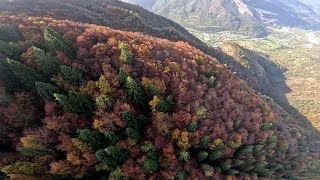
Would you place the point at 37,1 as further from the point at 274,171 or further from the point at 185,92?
the point at 274,171

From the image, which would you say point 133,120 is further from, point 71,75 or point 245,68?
point 245,68

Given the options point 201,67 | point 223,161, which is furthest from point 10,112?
point 201,67

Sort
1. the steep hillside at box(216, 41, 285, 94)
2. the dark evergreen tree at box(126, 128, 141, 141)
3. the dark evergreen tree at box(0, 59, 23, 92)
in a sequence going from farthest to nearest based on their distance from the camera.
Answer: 1. the steep hillside at box(216, 41, 285, 94)
2. the dark evergreen tree at box(0, 59, 23, 92)
3. the dark evergreen tree at box(126, 128, 141, 141)

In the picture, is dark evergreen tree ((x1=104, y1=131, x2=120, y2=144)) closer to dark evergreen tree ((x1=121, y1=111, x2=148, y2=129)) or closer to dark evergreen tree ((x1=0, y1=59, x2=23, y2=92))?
dark evergreen tree ((x1=121, y1=111, x2=148, y2=129))

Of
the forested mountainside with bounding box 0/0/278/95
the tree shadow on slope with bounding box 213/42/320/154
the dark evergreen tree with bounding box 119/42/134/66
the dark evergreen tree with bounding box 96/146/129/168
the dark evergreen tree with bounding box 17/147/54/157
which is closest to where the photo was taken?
the dark evergreen tree with bounding box 17/147/54/157

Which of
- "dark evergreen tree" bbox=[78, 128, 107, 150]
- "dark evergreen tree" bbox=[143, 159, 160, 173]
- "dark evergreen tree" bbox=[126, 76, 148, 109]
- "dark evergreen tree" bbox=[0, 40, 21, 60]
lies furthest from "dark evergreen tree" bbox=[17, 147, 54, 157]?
"dark evergreen tree" bbox=[0, 40, 21, 60]

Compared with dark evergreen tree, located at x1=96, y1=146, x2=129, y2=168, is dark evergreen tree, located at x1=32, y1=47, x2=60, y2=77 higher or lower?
higher

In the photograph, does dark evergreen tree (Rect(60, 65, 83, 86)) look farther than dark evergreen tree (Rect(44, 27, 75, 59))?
No

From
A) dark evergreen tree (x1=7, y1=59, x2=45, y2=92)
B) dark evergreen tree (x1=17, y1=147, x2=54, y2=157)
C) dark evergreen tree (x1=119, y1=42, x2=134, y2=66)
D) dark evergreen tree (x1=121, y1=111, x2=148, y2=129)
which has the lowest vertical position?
dark evergreen tree (x1=17, y1=147, x2=54, y2=157)
